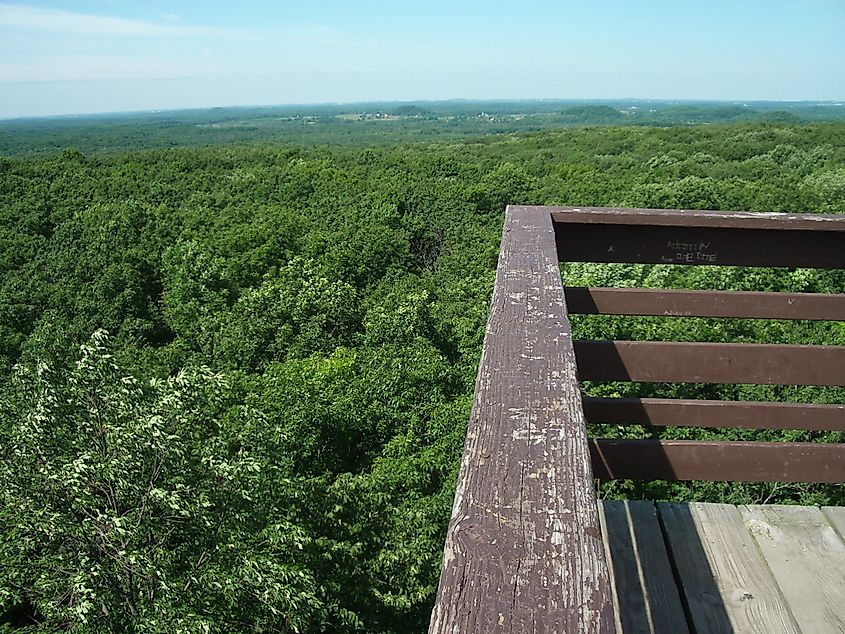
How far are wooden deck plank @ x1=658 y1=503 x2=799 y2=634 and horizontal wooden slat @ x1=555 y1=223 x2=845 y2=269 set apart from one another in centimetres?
94

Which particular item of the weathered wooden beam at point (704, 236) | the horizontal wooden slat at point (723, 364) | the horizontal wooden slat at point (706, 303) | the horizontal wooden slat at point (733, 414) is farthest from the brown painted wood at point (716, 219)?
A: the horizontal wooden slat at point (733, 414)

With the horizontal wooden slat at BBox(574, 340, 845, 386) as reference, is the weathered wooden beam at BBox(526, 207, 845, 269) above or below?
above

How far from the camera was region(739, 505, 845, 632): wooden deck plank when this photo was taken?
1886 millimetres

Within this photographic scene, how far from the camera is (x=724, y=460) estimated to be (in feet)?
7.42

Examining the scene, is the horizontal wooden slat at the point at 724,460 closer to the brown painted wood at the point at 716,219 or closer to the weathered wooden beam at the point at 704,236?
the weathered wooden beam at the point at 704,236

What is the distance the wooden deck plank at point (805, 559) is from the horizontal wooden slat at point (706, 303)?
747mm

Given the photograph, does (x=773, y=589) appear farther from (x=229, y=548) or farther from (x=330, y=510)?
(x=330, y=510)

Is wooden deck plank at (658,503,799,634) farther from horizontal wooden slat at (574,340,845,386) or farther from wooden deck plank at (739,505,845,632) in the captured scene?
horizontal wooden slat at (574,340,845,386)

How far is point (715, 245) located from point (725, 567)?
1095 millimetres

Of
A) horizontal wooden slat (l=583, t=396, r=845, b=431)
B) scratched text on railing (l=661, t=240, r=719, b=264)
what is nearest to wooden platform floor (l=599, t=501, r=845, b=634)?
horizontal wooden slat (l=583, t=396, r=845, b=431)

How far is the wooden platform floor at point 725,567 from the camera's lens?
Answer: 185 centimetres

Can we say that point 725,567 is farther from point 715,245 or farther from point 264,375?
point 264,375

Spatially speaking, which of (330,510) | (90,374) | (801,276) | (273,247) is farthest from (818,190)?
(90,374)

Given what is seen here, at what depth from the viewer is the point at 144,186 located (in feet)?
Answer: 144
